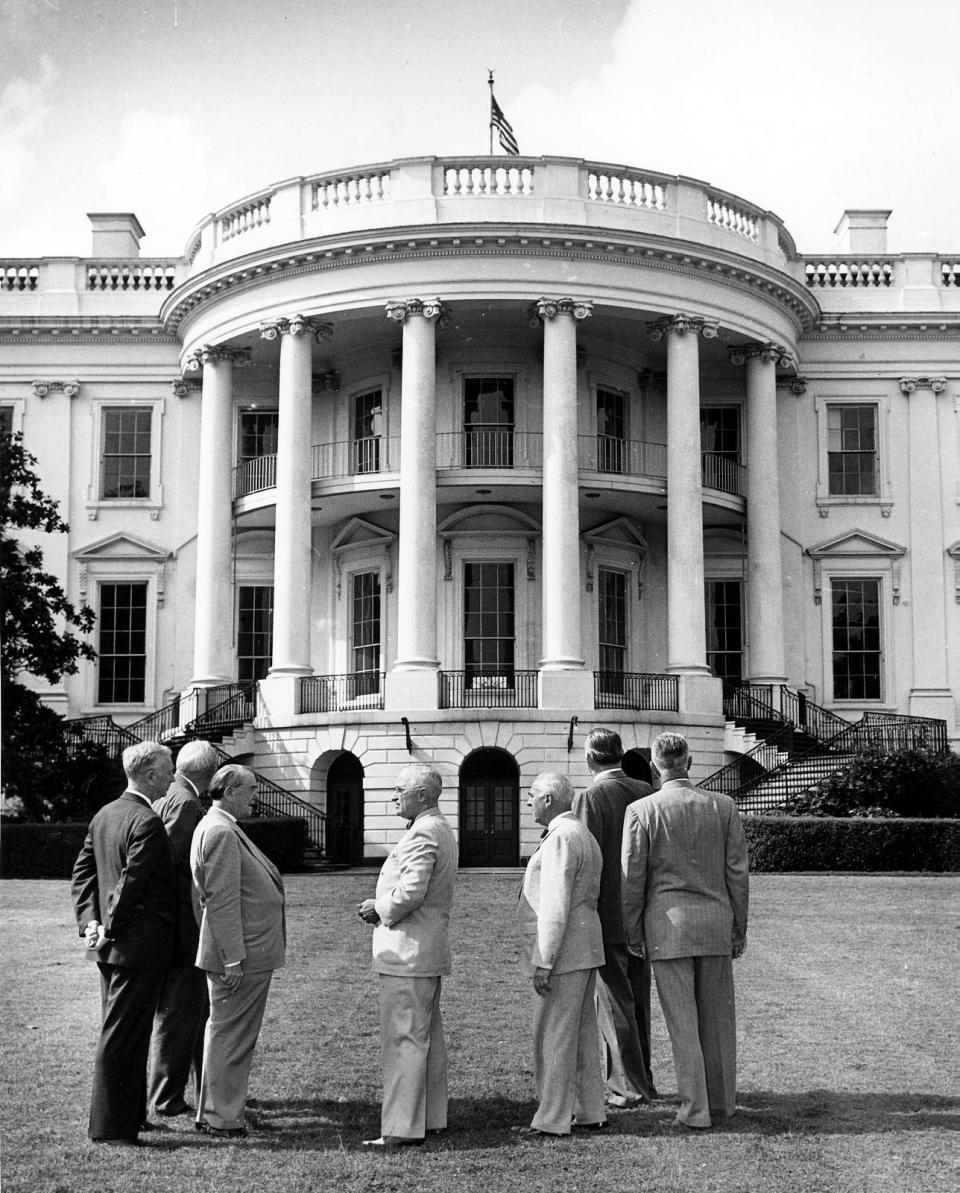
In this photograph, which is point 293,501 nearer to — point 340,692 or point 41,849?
point 340,692

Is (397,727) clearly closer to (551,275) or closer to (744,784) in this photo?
(744,784)

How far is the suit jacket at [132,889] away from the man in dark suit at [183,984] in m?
0.24

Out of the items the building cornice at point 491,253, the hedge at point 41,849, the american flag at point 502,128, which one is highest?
the american flag at point 502,128

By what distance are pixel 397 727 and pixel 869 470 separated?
13.7m

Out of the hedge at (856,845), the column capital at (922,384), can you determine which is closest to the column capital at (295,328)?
the column capital at (922,384)

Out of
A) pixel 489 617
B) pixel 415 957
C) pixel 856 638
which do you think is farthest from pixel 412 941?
pixel 856 638

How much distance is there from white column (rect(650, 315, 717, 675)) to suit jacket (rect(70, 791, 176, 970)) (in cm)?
2316

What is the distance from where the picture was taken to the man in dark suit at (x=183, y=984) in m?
8.80

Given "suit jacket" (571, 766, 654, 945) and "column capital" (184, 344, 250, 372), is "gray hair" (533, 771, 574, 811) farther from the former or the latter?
"column capital" (184, 344, 250, 372)

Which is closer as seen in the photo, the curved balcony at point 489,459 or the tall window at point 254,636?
the curved balcony at point 489,459

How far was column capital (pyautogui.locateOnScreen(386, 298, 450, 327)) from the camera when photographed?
100ft

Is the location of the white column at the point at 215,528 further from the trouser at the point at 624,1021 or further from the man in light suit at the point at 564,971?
the man in light suit at the point at 564,971

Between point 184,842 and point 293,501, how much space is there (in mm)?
22352

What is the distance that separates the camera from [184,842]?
9133mm
